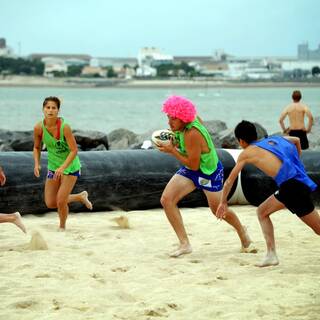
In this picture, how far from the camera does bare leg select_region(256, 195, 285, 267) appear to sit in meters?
6.80

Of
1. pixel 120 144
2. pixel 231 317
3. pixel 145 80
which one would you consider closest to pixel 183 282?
pixel 231 317

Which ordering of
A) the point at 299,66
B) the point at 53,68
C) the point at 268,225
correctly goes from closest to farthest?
the point at 268,225 → the point at 53,68 → the point at 299,66

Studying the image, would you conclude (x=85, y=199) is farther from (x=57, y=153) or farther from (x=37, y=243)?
(x=37, y=243)

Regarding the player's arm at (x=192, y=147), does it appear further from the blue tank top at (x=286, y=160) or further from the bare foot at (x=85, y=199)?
the bare foot at (x=85, y=199)

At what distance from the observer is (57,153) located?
8.41 metres

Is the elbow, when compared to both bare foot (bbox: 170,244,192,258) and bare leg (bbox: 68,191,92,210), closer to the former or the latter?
bare foot (bbox: 170,244,192,258)

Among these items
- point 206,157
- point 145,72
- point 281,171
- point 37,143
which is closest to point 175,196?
point 206,157

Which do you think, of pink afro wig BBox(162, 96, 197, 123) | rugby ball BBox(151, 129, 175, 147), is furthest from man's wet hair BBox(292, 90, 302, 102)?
pink afro wig BBox(162, 96, 197, 123)

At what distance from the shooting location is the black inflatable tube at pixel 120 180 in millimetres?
9594

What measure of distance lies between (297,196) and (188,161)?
1078mm

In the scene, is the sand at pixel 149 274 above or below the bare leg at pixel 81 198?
below

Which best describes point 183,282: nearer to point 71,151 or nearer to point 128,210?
point 71,151

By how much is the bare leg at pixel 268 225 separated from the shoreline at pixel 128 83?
13356 cm

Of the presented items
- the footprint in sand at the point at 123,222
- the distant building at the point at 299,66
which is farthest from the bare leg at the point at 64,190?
the distant building at the point at 299,66
